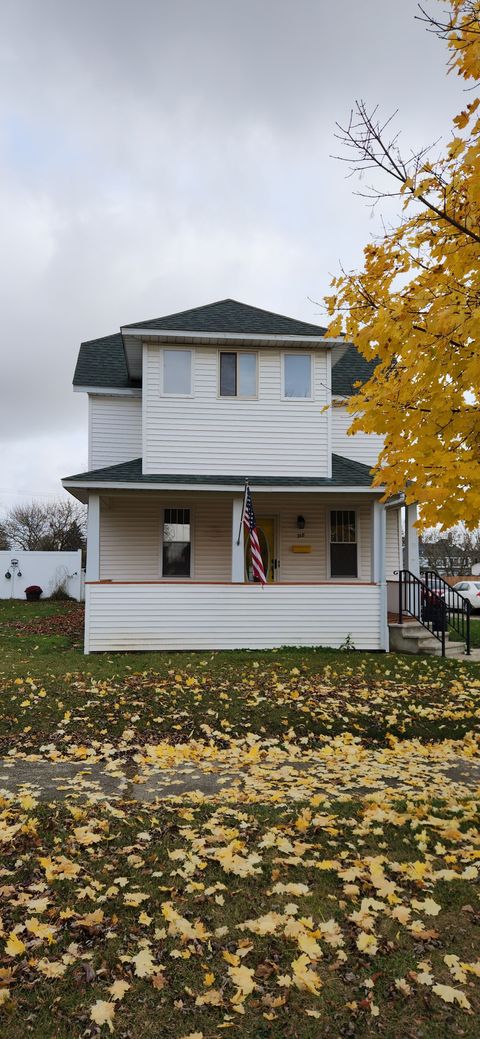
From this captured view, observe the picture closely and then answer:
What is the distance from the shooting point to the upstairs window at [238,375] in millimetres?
14297

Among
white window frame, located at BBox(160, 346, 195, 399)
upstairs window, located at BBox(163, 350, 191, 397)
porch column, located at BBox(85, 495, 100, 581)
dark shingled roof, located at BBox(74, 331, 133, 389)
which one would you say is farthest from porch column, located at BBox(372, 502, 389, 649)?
dark shingled roof, located at BBox(74, 331, 133, 389)

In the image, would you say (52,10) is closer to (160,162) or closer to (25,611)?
(160,162)

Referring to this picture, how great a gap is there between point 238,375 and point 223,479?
2.37 m

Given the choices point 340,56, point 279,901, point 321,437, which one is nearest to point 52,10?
point 340,56

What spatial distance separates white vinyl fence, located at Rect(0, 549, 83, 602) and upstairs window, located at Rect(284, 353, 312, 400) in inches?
560

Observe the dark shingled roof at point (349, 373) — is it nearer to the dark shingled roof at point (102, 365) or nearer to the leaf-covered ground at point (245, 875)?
the dark shingled roof at point (102, 365)

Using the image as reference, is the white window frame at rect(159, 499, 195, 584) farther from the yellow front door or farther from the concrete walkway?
the concrete walkway

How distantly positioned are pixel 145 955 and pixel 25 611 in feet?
60.6

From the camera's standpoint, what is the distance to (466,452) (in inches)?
195

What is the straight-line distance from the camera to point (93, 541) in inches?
512

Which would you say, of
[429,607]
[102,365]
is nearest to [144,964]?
[429,607]

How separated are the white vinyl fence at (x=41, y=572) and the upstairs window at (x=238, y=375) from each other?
13658 millimetres

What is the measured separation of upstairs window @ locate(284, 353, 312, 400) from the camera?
1437cm

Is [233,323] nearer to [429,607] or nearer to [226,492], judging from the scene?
[226,492]
